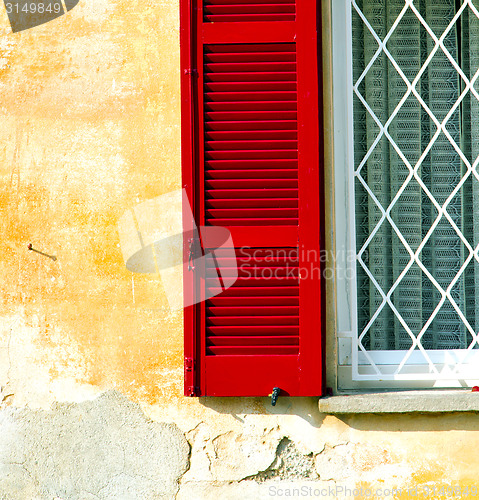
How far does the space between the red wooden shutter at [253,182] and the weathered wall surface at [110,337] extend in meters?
0.14

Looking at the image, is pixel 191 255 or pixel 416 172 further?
pixel 416 172

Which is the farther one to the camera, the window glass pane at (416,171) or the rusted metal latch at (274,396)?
the window glass pane at (416,171)

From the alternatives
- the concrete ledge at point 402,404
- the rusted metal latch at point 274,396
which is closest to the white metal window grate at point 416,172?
the concrete ledge at point 402,404

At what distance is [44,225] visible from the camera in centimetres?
280

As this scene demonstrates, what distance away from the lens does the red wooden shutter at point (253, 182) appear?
2.70m

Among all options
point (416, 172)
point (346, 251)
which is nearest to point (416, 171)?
point (416, 172)

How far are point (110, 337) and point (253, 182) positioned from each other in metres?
0.98

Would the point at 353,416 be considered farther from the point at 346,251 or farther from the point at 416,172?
the point at 416,172

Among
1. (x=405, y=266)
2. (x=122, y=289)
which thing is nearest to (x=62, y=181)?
(x=122, y=289)

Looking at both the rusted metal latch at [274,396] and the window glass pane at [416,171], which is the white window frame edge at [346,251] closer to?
the window glass pane at [416,171]

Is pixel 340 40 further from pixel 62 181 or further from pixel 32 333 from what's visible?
pixel 32 333

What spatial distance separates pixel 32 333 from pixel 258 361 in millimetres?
1063

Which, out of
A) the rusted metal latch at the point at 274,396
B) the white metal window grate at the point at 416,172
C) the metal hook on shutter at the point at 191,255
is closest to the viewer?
the rusted metal latch at the point at 274,396

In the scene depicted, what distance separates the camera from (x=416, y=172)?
2.88 metres
